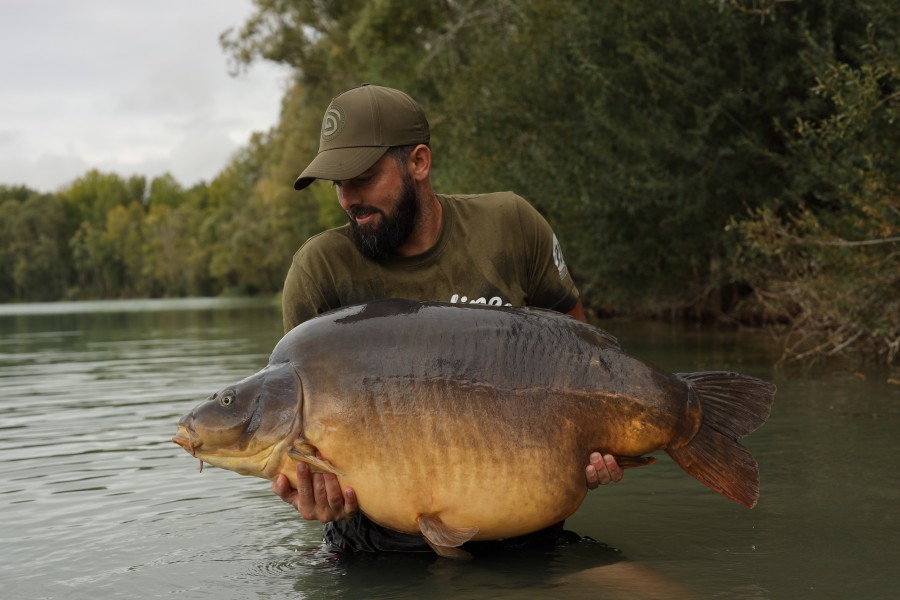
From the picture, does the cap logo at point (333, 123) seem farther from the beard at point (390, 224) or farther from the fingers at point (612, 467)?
the fingers at point (612, 467)

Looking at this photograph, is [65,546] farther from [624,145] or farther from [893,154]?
[624,145]

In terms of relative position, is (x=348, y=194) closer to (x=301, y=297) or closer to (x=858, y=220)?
(x=301, y=297)

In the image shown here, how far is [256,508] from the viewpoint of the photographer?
18.9 feet

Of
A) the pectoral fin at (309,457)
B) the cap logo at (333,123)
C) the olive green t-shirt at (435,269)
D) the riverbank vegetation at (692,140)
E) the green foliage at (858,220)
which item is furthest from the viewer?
the riverbank vegetation at (692,140)

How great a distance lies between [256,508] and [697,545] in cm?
245

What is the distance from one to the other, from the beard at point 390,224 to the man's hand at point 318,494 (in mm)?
965

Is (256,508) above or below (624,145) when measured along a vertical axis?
below

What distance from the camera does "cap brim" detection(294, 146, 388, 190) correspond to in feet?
12.6

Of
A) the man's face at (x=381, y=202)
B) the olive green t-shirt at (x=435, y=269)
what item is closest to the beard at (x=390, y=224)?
the man's face at (x=381, y=202)

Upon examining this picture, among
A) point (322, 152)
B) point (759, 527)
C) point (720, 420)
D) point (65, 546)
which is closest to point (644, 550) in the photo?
point (759, 527)

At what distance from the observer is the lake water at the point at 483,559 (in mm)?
4031

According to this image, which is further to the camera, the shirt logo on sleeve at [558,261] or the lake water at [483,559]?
the shirt logo on sleeve at [558,261]

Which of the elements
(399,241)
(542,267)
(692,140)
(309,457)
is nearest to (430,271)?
(399,241)

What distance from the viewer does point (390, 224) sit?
404cm
